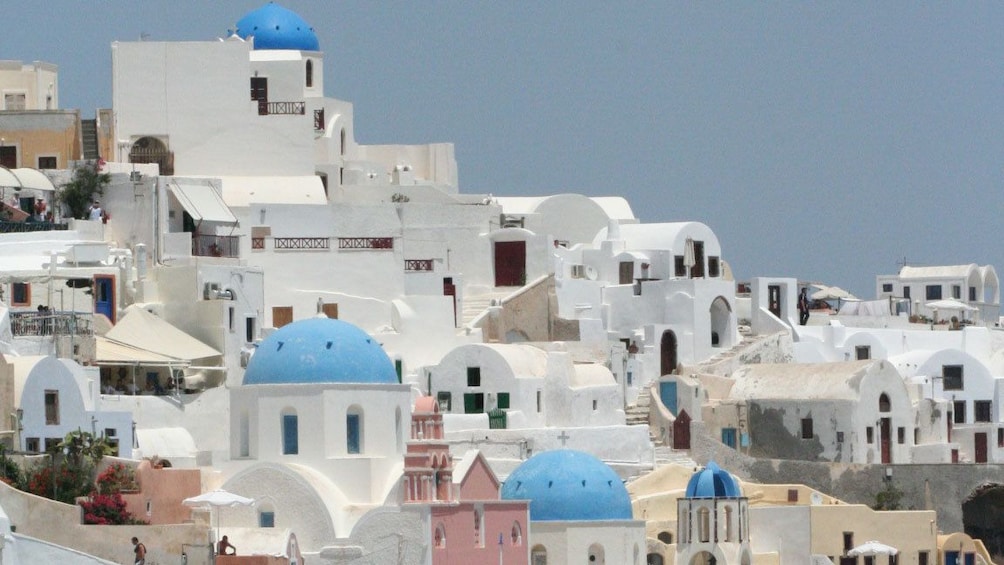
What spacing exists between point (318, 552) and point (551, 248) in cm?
2013

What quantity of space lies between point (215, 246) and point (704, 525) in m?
13.7

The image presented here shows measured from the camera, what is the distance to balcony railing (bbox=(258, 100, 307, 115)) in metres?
72.4

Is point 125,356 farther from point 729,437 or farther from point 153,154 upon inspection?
point 729,437

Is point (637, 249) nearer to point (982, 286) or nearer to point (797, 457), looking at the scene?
point (797, 457)

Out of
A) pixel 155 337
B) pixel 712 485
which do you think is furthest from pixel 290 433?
pixel 712 485

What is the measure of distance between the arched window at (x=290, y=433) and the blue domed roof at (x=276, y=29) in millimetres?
22662

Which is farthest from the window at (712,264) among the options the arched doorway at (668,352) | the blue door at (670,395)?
the blue door at (670,395)

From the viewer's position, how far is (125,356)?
59625mm

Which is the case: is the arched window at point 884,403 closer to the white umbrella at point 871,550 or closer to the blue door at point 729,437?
the blue door at point 729,437

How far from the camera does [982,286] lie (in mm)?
92062

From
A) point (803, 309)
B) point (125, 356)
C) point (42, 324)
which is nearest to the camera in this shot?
point (42, 324)

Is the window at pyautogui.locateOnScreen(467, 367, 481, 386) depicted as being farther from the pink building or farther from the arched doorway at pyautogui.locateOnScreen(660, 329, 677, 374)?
the arched doorway at pyautogui.locateOnScreen(660, 329, 677, 374)

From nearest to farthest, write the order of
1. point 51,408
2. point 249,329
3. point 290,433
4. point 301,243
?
point 51,408 < point 290,433 < point 249,329 < point 301,243

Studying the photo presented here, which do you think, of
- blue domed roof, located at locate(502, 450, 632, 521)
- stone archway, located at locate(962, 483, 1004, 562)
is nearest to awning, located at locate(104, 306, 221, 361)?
blue domed roof, located at locate(502, 450, 632, 521)
